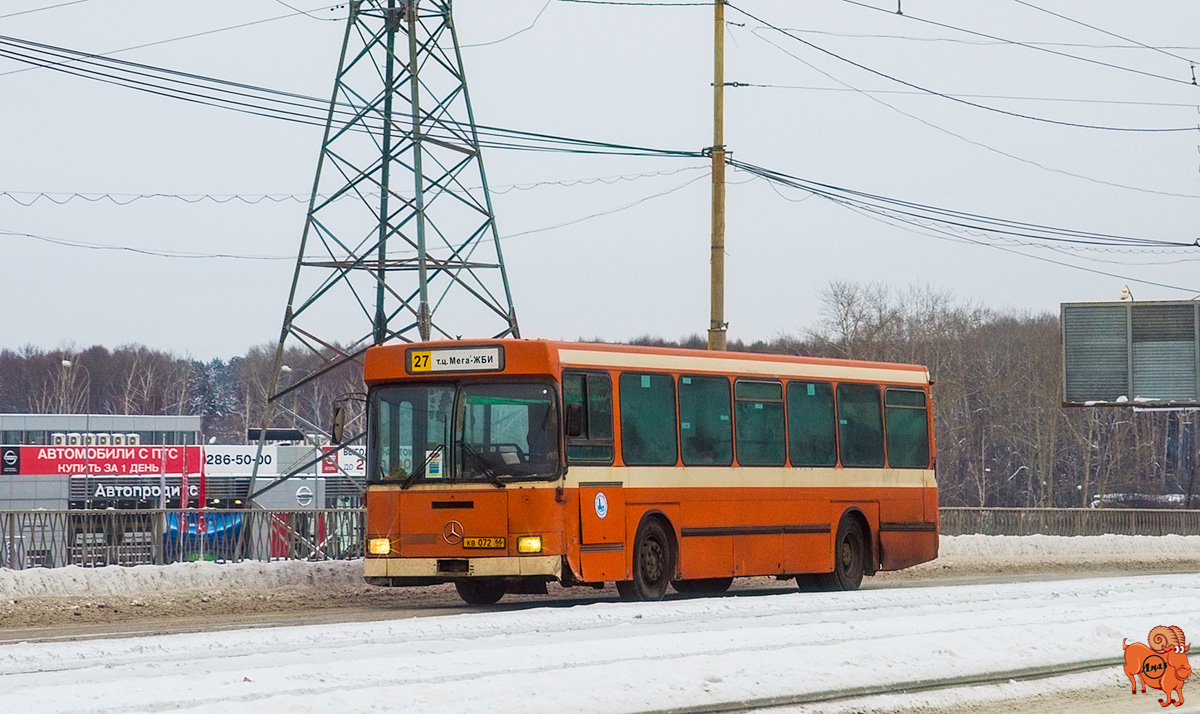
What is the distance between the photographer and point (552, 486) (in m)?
18.3

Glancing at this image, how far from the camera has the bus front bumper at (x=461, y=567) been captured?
59.7 feet

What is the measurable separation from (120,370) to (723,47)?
136035mm

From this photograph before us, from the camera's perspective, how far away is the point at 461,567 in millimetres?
18516

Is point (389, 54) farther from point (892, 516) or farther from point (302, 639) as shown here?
point (302, 639)

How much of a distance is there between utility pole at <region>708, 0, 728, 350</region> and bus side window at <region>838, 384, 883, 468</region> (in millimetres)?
5052

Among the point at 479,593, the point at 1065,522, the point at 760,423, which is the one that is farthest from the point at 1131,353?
the point at 479,593

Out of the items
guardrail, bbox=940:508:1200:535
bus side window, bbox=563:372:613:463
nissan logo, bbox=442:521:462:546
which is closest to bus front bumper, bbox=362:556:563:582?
nissan logo, bbox=442:521:462:546

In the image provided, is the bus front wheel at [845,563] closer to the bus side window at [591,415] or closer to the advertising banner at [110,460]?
the bus side window at [591,415]

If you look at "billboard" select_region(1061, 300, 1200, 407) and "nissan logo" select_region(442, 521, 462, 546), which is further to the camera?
"billboard" select_region(1061, 300, 1200, 407)

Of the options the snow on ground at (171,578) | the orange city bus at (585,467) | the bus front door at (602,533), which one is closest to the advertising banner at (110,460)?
the snow on ground at (171,578)

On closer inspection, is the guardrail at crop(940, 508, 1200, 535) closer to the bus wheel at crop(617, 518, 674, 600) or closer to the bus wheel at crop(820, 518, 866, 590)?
the bus wheel at crop(820, 518, 866, 590)

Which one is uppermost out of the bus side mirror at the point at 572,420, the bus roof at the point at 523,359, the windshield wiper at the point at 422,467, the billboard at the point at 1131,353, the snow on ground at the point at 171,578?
the billboard at the point at 1131,353

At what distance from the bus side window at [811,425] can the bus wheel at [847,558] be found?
1048 mm

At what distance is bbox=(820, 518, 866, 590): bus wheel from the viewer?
22.9m
